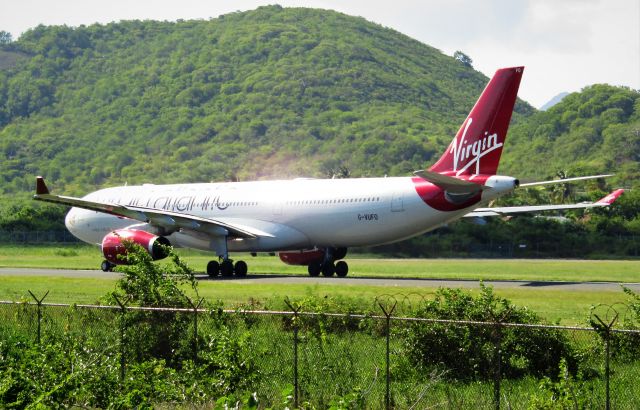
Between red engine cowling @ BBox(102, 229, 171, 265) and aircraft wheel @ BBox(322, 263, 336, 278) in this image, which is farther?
aircraft wheel @ BBox(322, 263, 336, 278)

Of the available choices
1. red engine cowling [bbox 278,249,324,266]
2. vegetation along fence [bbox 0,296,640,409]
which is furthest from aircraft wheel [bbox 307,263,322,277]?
vegetation along fence [bbox 0,296,640,409]

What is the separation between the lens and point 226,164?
187 meters

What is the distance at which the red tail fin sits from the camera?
37634 mm

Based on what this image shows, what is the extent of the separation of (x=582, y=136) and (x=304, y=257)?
134m

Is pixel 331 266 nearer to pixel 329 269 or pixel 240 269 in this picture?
pixel 329 269

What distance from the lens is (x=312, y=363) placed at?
20.5 metres

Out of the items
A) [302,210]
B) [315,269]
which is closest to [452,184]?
[302,210]

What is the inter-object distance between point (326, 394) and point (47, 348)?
5.08m

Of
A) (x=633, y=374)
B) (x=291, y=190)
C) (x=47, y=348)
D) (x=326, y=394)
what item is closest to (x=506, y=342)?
(x=633, y=374)

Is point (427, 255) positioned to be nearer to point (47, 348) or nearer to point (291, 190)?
point (291, 190)

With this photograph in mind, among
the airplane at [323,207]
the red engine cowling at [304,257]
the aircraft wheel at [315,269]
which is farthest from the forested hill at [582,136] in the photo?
the aircraft wheel at [315,269]

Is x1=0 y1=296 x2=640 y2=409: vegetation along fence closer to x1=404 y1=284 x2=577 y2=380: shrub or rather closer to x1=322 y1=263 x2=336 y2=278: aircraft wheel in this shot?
x1=404 y1=284 x2=577 y2=380: shrub

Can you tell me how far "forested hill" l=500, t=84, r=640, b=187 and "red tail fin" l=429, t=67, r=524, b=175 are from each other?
380 ft

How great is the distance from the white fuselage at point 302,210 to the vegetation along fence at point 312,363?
52.7 feet
